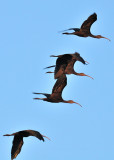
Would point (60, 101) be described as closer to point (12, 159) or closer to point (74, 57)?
point (74, 57)

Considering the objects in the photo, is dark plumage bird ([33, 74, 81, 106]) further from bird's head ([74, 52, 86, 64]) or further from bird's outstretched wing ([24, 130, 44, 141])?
bird's outstretched wing ([24, 130, 44, 141])

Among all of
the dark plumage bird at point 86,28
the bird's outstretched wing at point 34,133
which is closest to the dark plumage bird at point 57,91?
the bird's outstretched wing at point 34,133

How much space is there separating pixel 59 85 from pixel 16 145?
433 centimetres

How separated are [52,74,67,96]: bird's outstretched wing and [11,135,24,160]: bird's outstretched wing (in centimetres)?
356

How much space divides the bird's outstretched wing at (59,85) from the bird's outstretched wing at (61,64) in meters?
0.26

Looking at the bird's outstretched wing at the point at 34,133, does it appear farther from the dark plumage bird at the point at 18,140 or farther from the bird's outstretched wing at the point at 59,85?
the bird's outstretched wing at the point at 59,85

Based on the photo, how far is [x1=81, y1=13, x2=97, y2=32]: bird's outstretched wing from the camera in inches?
1613

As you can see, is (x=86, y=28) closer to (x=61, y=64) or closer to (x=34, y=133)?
(x=61, y=64)

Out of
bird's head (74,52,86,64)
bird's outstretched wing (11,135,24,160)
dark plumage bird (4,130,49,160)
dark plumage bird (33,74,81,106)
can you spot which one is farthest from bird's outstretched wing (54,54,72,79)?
bird's outstretched wing (11,135,24,160)

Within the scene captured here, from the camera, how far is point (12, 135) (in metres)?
35.7

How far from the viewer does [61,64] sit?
126ft

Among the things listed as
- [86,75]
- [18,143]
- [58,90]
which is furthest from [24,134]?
[86,75]

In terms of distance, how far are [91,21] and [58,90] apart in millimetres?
5407

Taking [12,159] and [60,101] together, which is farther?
[60,101]
